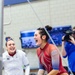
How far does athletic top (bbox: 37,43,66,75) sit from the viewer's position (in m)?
2.01

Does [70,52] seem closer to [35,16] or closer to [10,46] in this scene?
[10,46]

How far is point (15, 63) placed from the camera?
289cm

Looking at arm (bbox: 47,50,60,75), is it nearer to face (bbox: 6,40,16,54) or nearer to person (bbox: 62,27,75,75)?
person (bbox: 62,27,75,75)

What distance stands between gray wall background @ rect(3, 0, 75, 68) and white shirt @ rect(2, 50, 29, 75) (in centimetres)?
215

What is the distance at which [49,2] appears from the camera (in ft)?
16.6

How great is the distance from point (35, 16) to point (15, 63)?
244 centimetres

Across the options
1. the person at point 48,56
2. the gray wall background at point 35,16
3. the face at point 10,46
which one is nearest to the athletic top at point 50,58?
the person at point 48,56

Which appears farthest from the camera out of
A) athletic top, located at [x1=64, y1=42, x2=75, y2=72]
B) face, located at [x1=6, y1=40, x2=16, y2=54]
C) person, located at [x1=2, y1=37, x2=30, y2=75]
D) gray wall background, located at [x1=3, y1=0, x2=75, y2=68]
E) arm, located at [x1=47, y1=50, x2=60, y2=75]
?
gray wall background, located at [x1=3, y1=0, x2=75, y2=68]

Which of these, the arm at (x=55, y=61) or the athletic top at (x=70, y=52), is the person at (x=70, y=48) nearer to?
the athletic top at (x=70, y=52)

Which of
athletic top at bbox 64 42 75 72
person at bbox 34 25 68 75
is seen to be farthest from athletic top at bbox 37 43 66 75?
athletic top at bbox 64 42 75 72

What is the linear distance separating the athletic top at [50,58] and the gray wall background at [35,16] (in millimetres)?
2785

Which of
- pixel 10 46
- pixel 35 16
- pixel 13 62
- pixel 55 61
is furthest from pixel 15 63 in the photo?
pixel 35 16

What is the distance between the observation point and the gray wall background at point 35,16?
4852 mm

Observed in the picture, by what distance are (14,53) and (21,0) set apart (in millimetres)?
2703
